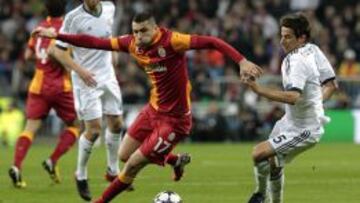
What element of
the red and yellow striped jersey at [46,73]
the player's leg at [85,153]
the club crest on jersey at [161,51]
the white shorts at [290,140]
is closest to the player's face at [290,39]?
the white shorts at [290,140]

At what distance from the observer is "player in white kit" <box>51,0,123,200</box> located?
1466cm

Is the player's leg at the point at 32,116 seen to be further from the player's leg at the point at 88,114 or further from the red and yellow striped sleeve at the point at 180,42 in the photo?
the red and yellow striped sleeve at the point at 180,42

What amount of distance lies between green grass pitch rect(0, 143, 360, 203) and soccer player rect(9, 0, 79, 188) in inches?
23.5

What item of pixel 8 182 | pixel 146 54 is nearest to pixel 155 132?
pixel 146 54

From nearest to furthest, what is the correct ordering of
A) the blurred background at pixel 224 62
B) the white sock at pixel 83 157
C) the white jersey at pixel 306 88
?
1. the white jersey at pixel 306 88
2. the white sock at pixel 83 157
3. the blurred background at pixel 224 62

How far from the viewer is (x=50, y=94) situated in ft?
52.8

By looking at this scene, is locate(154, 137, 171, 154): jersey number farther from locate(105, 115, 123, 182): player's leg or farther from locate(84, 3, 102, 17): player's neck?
locate(84, 3, 102, 17): player's neck

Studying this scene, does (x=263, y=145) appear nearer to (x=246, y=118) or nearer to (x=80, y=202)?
(x=80, y=202)

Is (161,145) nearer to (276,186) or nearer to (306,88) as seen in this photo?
(276,186)

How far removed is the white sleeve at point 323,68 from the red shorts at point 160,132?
159 cm

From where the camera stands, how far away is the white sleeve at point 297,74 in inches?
448

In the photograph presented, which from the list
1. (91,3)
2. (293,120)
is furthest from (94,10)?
(293,120)

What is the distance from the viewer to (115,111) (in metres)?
15.0

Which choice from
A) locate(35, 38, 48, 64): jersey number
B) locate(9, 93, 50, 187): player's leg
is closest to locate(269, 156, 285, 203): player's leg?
locate(9, 93, 50, 187): player's leg
